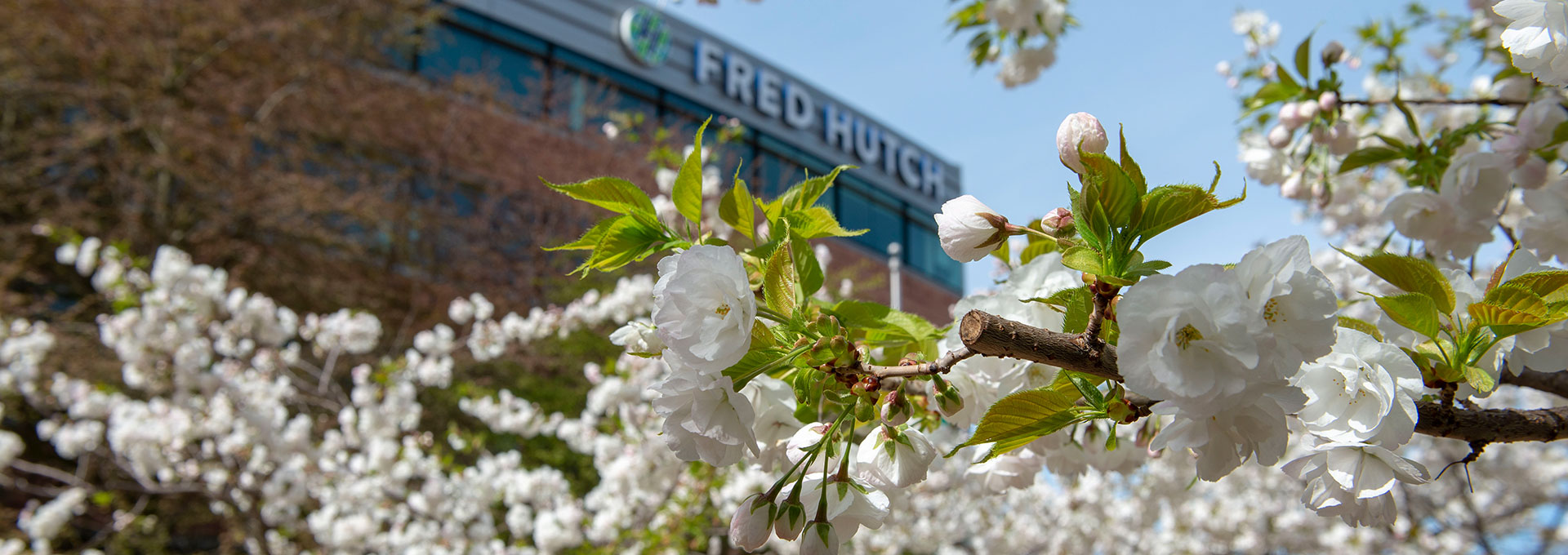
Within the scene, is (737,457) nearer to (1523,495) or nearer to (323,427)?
(323,427)

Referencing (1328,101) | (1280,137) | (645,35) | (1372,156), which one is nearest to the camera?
(1372,156)

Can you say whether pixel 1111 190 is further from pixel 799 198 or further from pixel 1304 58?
pixel 1304 58

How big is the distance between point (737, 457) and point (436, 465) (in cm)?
433

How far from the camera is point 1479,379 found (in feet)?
2.68

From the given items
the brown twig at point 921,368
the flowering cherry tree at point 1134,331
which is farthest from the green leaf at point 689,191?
the brown twig at point 921,368

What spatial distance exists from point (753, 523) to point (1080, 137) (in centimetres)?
48

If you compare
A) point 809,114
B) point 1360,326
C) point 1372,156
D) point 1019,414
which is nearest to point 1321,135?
point 1372,156

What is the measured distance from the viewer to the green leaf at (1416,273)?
0.81 meters

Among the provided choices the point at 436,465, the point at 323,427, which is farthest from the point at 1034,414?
the point at 323,427

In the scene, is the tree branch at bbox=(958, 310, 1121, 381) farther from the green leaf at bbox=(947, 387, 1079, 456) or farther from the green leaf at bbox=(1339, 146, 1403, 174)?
the green leaf at bbox=(1339, 146, 1403, 174)

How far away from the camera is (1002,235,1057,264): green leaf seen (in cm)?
110

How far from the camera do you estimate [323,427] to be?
281 inches

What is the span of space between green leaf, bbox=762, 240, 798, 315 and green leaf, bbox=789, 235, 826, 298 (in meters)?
0.07

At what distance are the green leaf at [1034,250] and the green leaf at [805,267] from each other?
0.34 metres
